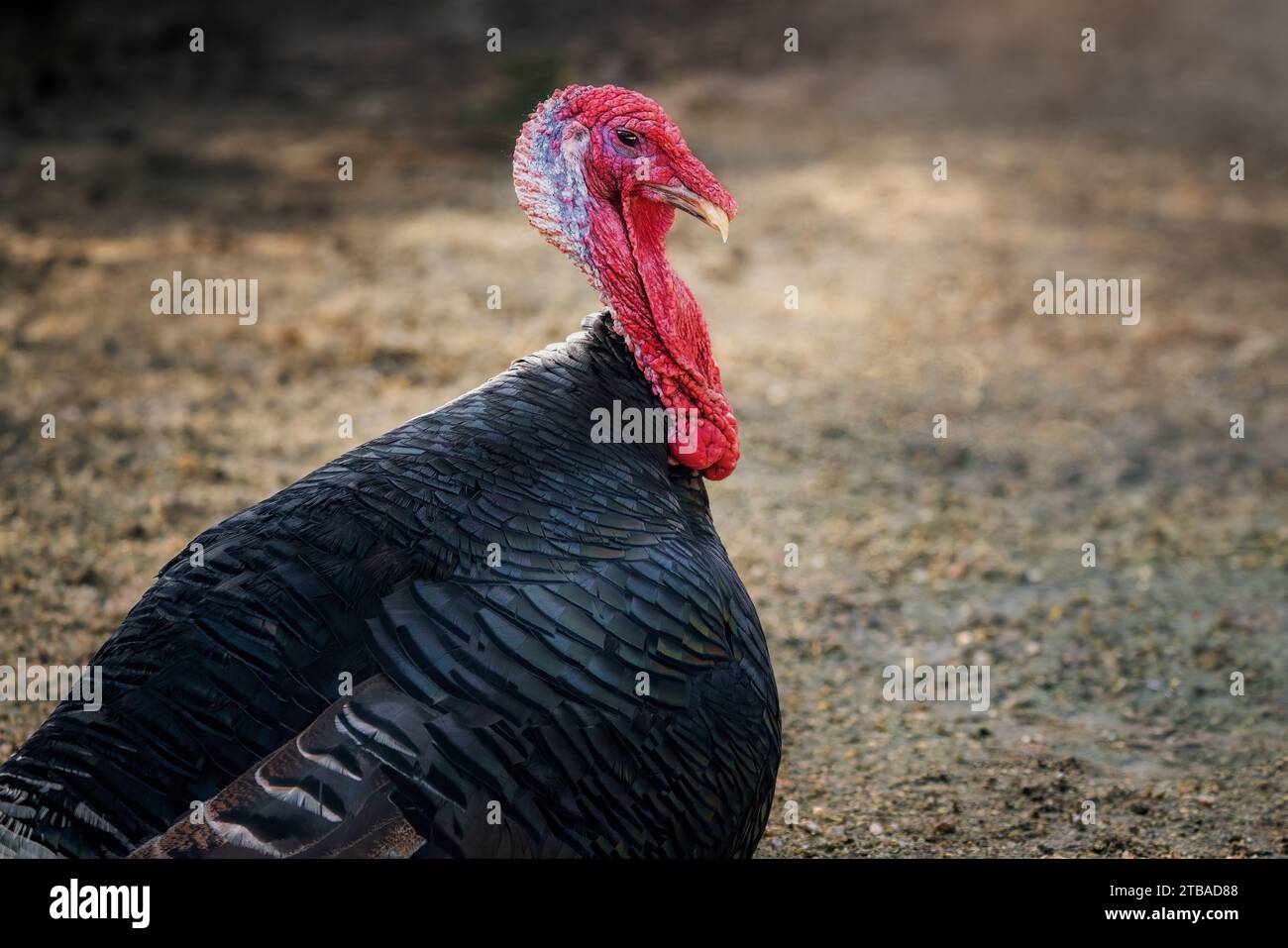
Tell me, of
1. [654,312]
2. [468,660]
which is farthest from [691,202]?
[468,660]

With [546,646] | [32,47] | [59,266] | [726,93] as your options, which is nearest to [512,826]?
[546,646]

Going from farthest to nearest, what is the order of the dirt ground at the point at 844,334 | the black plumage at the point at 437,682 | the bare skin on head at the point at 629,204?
the dirt ground at the point at 844,334, the bare skin on head at the point at 629,204, the black plumage at the point at 437,682

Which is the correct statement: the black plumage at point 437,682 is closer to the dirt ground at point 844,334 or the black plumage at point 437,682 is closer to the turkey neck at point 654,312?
the turkey neck at point 654,312

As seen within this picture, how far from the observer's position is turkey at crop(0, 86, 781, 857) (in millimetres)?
2760

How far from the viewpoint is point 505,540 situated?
3.18 metres

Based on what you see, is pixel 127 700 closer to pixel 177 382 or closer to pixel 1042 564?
pixel 1042 564

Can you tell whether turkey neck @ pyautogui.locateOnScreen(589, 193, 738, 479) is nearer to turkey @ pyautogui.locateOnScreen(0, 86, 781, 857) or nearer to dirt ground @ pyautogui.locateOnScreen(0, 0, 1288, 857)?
turkey @ pyautogui.locateOnScreen(0, 86, 781, 857)

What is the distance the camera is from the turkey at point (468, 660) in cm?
276

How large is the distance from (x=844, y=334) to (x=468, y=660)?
560 centimetres

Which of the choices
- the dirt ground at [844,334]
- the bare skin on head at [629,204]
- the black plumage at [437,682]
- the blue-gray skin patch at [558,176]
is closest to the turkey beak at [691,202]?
the bare skin on head at [629,204]

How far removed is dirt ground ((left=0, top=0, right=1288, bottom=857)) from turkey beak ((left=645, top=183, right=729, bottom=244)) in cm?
112

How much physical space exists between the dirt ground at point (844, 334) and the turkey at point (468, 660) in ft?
3.98

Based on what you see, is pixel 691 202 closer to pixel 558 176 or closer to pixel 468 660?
pixel 558 176

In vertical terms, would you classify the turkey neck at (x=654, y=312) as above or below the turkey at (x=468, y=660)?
above
